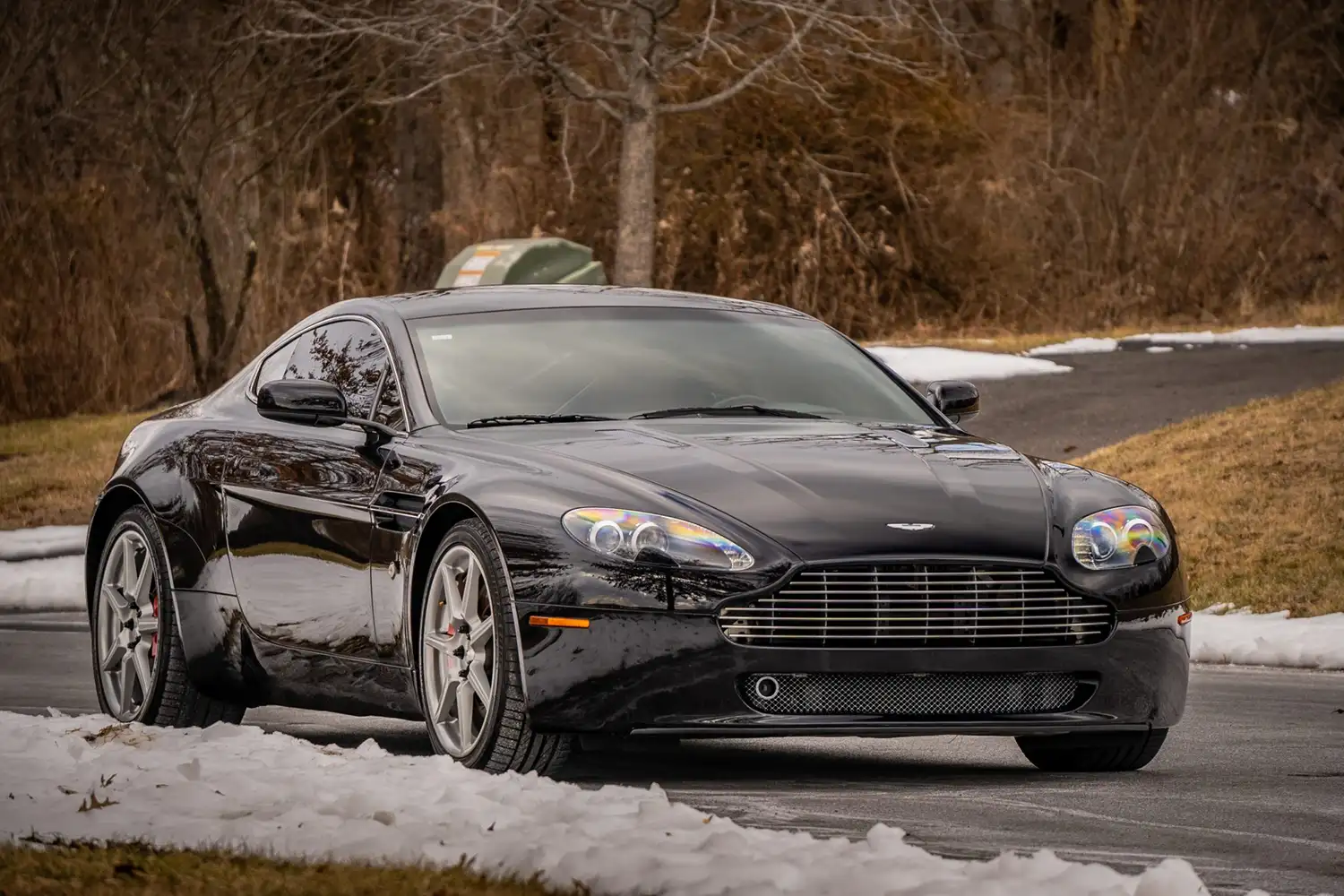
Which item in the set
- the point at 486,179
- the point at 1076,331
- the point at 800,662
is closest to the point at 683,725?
the point at 800,662

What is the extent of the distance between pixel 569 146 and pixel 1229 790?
26.1 meters

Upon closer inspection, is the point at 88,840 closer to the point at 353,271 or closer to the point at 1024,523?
the point at 1024,523

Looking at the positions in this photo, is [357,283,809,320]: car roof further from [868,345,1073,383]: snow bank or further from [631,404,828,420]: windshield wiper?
[868,345,1073,383]: snow bank

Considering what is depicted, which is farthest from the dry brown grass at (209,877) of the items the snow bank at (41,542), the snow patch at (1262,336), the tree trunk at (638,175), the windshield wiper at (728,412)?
the snow patch at (1262,336)

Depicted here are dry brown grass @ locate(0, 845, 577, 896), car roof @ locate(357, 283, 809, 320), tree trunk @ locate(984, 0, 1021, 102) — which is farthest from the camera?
tree trunk @ locate(984, 0, 1021, 102)

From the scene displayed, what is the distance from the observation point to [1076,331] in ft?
98.6

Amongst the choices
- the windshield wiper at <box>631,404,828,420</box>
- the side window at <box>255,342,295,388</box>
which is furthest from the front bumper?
the side window at <box>255,342,295,388</box>

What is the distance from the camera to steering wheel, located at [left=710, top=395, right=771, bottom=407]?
8375 millimetres

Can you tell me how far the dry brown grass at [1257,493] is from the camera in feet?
46.8

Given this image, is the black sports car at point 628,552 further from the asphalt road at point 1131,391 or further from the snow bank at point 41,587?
the asphalt road at point 1131,391

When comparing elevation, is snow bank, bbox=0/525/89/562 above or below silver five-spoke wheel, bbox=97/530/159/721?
below

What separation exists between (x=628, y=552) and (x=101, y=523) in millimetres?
3227

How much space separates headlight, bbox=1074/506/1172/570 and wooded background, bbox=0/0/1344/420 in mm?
21109

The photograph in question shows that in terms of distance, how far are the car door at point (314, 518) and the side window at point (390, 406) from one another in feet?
0.17
